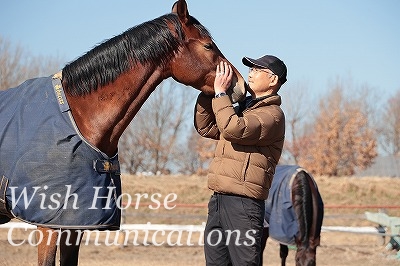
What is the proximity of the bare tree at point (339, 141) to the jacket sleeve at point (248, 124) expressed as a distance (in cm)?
2890

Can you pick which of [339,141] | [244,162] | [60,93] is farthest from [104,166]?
[339,141]

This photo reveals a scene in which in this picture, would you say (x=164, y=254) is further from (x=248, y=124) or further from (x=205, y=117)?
(x=248, y=124)

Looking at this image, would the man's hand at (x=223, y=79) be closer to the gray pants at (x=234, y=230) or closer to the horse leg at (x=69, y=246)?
the gray pants at (x=234, y=230)

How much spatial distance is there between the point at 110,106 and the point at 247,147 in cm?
78

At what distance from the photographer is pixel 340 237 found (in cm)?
1245

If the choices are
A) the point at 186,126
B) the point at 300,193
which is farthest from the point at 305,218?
the point at 186,126

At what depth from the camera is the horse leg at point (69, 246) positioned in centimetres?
347

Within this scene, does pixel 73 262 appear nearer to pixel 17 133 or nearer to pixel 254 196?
pixel 17 133

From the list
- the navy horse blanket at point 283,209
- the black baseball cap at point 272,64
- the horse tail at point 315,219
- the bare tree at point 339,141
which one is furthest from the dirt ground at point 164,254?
the bare tree at point 339,141

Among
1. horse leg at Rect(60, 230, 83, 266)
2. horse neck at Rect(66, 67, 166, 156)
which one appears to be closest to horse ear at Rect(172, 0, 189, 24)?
horse neck at Rect(66, 67, 166, 156)

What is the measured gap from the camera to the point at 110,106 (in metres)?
3.37

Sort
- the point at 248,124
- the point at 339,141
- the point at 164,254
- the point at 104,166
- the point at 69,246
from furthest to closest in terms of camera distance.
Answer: the point at 339,141 < the point at 164,254 < the point at 69,246 < the point at 104,166 < the point at 248,124

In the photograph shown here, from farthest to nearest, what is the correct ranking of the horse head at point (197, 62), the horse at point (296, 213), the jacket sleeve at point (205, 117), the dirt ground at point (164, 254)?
the dirt ground at point (164, 254)
the horse at point (296, 213)
the jacket sleeve at point (205, 117)
the horse head at point (197, 62)

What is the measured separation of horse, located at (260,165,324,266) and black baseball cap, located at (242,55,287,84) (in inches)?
132
